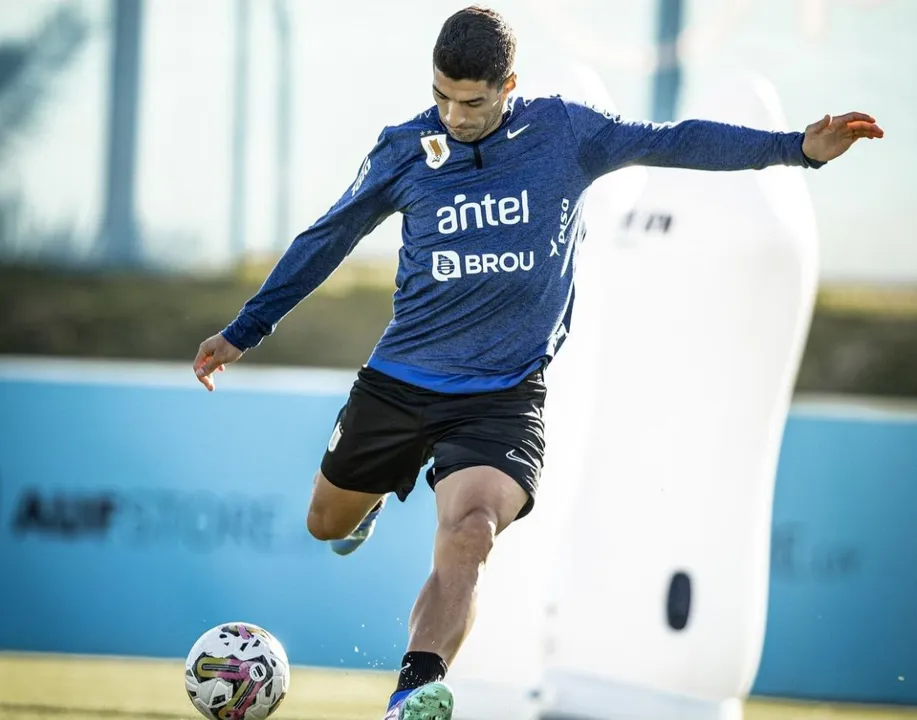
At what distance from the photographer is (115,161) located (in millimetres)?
8586

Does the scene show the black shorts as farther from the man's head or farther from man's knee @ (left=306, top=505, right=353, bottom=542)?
the man's head

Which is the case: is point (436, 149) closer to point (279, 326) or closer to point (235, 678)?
point (235, 678)

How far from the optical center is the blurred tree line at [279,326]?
8.94 m

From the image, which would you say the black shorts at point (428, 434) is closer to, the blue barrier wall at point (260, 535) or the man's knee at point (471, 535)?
the man's knee at point (471, 535)

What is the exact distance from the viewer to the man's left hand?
415 cm

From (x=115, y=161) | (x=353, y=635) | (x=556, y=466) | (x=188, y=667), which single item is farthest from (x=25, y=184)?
(x=188, y=667)

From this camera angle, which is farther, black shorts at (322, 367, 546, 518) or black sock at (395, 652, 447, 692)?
black shorts at (322, 367, 546, 518)

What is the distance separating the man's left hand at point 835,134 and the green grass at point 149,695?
2489mm

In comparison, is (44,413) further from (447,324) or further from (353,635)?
(447,324)

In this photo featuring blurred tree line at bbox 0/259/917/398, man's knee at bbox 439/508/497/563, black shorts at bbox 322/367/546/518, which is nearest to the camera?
man's knee at bbox 439/508/497/563

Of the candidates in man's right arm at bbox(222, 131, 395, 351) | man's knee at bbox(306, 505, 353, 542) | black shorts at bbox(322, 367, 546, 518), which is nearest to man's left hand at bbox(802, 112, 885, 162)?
black shorts at bbox(322, 367, 546, 518)

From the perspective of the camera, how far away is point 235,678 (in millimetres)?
4512

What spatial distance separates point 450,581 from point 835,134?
1588mm

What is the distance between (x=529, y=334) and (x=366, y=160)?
71 centimetres
